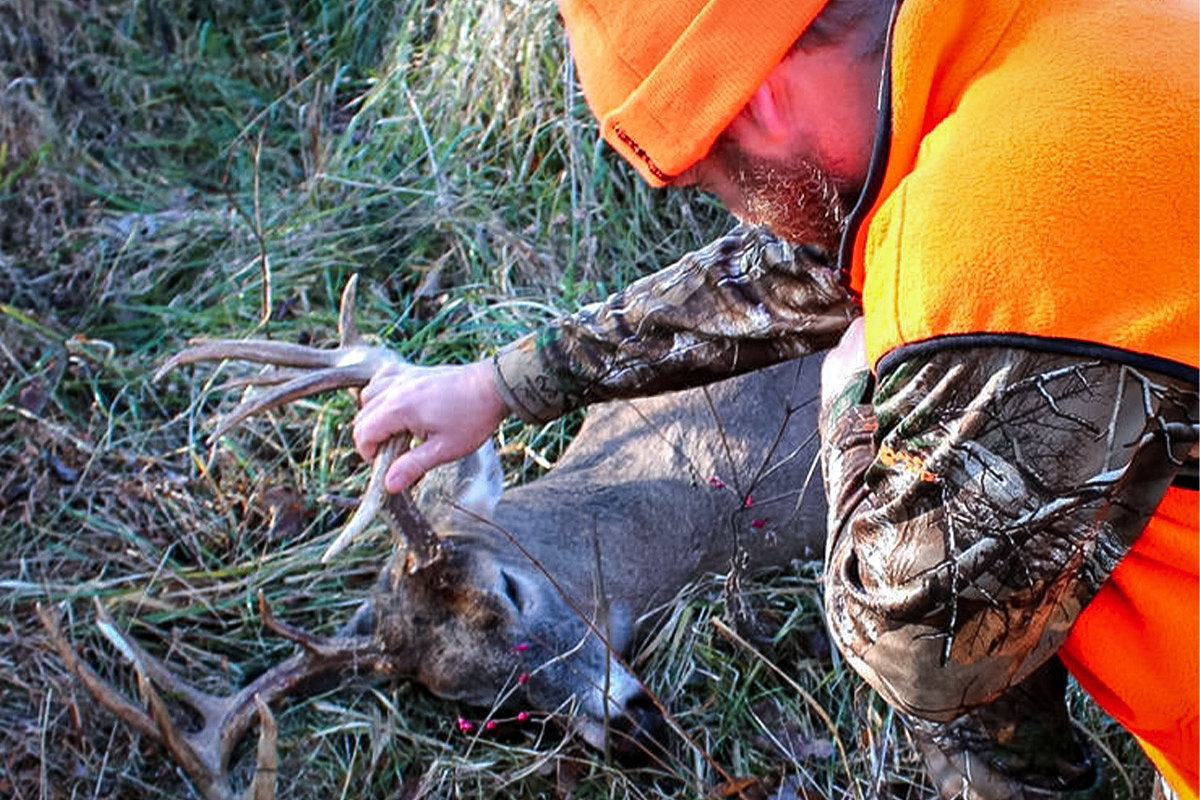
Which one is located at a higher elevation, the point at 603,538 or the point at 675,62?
the point at 675,62

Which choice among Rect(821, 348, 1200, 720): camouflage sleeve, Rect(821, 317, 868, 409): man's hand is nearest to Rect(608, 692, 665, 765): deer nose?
Rect(821, 317, 868, 409): man's hand

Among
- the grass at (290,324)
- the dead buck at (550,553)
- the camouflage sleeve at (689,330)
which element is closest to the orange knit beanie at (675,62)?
the camouflage sleeve at (689,330)

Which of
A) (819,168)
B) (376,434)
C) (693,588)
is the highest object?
(819,168)

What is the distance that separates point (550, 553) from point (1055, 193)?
2.29 metres

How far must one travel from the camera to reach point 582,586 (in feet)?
12.7

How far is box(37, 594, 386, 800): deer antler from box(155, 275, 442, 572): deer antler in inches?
10.3

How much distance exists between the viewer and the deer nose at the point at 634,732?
3.38 metres

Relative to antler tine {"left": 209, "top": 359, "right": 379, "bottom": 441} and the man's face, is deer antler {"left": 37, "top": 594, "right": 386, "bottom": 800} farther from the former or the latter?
the man's face

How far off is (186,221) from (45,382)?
0.79m

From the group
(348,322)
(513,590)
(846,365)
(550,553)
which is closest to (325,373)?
(348,322)

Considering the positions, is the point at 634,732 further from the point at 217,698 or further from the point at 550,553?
the point at 217,698

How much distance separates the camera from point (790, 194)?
83.6 inches

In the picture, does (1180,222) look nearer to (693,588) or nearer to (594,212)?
(693,588)

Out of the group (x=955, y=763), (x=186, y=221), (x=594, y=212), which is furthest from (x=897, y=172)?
(x=186, y=221)
